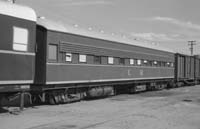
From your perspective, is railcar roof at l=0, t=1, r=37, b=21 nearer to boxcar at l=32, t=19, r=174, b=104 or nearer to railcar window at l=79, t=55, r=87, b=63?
boxcar at l=32, t=19, r=174, b=104

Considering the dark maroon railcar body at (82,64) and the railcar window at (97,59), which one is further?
the railcar window at (97,59)

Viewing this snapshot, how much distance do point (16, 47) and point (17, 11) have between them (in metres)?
1.26

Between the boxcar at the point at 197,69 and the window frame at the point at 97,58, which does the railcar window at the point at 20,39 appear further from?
the boxcar at the point at 197,69

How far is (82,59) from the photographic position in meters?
14.1

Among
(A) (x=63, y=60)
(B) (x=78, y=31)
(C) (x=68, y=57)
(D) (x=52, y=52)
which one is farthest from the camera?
(B) (x=78, y=31)

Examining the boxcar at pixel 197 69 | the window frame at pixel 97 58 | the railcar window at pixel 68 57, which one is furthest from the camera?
the boxcar at pixel 197 69

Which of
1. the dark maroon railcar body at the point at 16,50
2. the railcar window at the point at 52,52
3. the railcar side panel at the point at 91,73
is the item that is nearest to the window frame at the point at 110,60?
the railcar side panel at the point at 91,73

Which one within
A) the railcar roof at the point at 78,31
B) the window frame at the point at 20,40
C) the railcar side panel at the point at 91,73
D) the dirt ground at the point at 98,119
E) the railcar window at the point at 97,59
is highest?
the railcar roof at the point at 78,31

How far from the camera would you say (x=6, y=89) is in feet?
32.1

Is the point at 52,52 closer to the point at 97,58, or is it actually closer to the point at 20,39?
the point at 20,39

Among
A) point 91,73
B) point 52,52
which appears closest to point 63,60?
point 52,52

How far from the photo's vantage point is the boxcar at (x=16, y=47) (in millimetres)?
9726

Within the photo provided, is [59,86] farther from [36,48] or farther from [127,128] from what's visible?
[127,128]

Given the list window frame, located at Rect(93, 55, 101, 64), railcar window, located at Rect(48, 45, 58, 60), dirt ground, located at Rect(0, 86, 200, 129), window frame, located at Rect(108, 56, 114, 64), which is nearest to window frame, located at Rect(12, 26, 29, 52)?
railcar window, located at Rect(48, 45, 58, 60)
